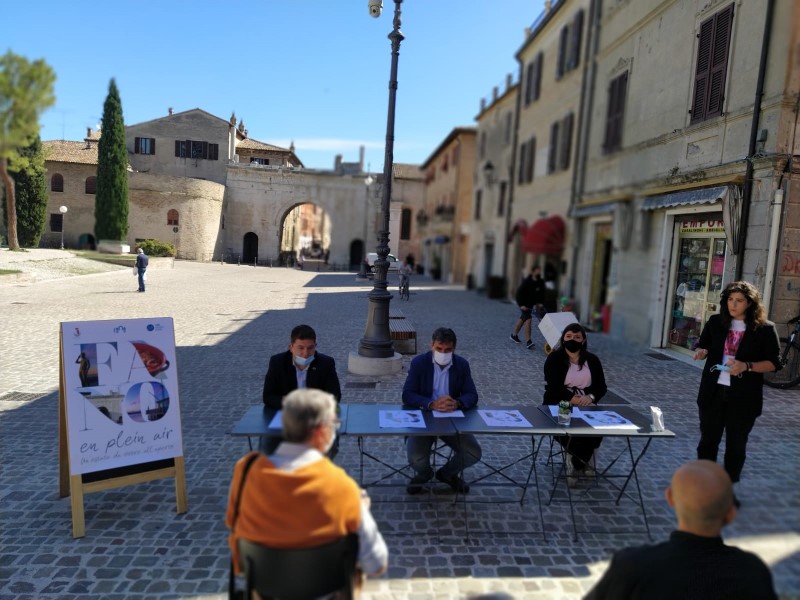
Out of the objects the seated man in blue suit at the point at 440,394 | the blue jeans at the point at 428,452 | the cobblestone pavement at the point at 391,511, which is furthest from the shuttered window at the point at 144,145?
the blue jeans at the point at 428,452

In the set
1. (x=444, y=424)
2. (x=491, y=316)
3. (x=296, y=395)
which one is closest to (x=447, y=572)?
(x=444, y=424)

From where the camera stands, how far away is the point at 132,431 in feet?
13.5

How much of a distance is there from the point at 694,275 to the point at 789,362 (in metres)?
2.79

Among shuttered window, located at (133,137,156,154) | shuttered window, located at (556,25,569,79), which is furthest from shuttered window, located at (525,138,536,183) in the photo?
shuttered window, located at (133,137,156,154)

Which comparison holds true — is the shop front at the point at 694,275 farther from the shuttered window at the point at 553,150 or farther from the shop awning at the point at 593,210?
the shuttered window at the point at 553,150

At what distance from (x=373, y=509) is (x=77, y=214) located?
1702 inches

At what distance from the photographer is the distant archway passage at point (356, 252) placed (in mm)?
47156

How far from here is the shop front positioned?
10195 mm

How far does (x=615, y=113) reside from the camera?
1399 centimetres

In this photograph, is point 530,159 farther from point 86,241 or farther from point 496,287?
point 86,241

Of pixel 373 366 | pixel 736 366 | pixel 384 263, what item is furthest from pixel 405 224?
pixel 736 366

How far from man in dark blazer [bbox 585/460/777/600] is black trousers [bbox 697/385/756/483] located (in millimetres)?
3080

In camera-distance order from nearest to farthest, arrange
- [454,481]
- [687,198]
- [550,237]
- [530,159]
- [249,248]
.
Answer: [454,481]
[687,198]
[550,237]
[530,159]
[249,248]

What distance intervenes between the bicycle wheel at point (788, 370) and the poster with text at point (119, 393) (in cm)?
881
